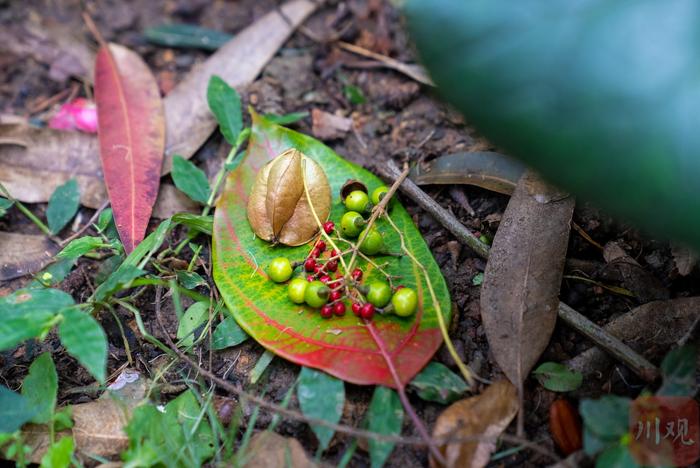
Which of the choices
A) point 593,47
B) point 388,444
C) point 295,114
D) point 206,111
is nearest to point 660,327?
point 388,444

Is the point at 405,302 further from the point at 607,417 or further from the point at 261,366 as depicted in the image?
the point at 607,417

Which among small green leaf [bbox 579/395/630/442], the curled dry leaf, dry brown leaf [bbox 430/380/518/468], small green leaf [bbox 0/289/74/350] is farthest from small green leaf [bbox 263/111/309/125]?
small green leaf [bbox 579/395/630/442]

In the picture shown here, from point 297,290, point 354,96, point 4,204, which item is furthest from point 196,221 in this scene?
point 354,96

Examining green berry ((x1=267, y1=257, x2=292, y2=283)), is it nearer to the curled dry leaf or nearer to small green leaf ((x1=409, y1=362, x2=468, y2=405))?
the curled dry leaf

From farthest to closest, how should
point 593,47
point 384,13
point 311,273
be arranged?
point 384,13, point 311,273, point 593,47

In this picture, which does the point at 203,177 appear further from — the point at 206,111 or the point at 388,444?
the point at 388,444

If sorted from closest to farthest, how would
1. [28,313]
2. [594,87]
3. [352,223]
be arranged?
[594,87]
[28,313]
[352,223]

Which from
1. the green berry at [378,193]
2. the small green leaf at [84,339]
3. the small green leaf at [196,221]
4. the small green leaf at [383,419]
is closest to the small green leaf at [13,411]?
the small green leaf at [84,339]
